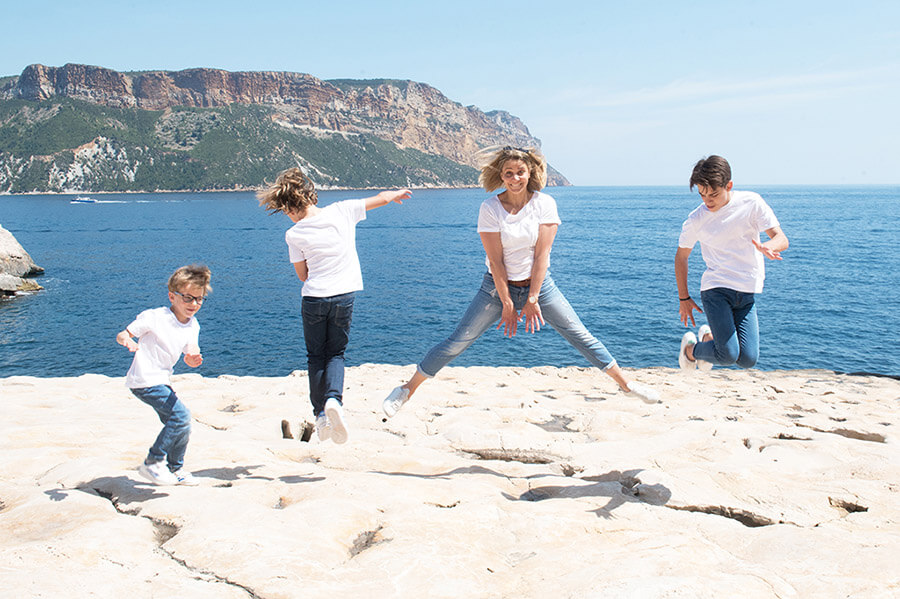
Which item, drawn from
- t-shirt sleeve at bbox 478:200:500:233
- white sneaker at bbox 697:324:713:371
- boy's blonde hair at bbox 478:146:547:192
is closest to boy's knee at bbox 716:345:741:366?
white sneaker at bbox 697:324:713:371

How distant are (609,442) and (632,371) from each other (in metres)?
9.46

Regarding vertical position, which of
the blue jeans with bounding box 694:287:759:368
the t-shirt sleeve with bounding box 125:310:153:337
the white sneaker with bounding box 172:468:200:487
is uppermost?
the t-shirt sleeve with bounding box 125:310:153:337

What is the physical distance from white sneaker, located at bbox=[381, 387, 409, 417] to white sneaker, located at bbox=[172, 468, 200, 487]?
5.97ft

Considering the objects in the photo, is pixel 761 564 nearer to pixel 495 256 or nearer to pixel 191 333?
pixel 495 256

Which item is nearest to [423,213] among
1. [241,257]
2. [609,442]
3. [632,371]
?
[241,257]

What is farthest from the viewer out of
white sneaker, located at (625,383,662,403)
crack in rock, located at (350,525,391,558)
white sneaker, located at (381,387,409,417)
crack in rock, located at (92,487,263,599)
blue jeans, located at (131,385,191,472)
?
white sneaker, located at (381,387,409,417)

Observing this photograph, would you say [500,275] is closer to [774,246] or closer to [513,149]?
[513,149]

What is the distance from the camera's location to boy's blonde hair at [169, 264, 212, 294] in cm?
502

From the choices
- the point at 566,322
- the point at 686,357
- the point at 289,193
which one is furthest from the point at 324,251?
the point at 686,357

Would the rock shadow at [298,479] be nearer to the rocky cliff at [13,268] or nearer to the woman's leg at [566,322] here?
the woman's leg at [566,322]

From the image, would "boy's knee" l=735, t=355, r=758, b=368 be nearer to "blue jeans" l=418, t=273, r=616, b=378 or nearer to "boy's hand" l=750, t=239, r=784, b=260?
"boy's hand" l=750, t=239, r=784, b=260

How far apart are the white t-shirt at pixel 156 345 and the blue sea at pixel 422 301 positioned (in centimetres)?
1888

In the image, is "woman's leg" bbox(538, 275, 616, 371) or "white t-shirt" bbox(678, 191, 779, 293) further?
"white t-shirt" bbox(678, 191, 779, 293)

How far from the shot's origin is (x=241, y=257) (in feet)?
196
